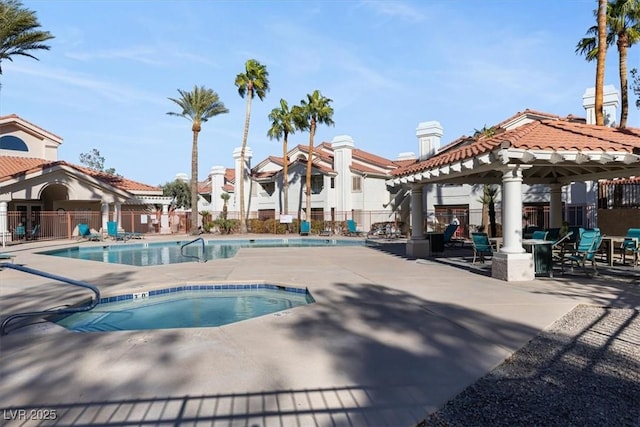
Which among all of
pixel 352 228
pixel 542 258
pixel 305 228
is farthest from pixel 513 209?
pixel 305 228

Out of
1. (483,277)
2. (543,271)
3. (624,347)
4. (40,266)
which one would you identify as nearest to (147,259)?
(40,266)

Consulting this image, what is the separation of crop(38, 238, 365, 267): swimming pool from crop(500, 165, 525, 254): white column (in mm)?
9696

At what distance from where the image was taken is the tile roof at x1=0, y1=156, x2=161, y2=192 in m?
24.3

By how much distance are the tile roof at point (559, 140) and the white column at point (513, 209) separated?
67 centimetres

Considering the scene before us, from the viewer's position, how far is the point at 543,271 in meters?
9.69

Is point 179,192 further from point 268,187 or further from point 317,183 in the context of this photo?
point 317,183

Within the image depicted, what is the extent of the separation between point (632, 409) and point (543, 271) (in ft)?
22.5

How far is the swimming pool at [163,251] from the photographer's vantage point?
674 inches

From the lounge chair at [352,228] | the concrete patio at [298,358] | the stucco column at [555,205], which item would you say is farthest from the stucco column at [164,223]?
the stucco column at [555,205]

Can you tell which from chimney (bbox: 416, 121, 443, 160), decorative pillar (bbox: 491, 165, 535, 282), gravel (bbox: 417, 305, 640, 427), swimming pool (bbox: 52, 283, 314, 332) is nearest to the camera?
gravel (bbox: 417, 305, 640, 427)

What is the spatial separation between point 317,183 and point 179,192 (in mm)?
29465

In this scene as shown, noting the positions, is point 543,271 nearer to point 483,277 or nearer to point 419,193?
point 483,277

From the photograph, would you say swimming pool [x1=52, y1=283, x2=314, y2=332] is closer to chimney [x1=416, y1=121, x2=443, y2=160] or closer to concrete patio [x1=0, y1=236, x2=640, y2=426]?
concrete patio [x1=0, y1=236, x2=640, y2=426]

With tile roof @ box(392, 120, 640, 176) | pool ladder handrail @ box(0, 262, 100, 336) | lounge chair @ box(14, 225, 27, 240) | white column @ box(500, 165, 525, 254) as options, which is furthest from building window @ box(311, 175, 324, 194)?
pool ladder handrail @ box(0, 262, 100, 336)
